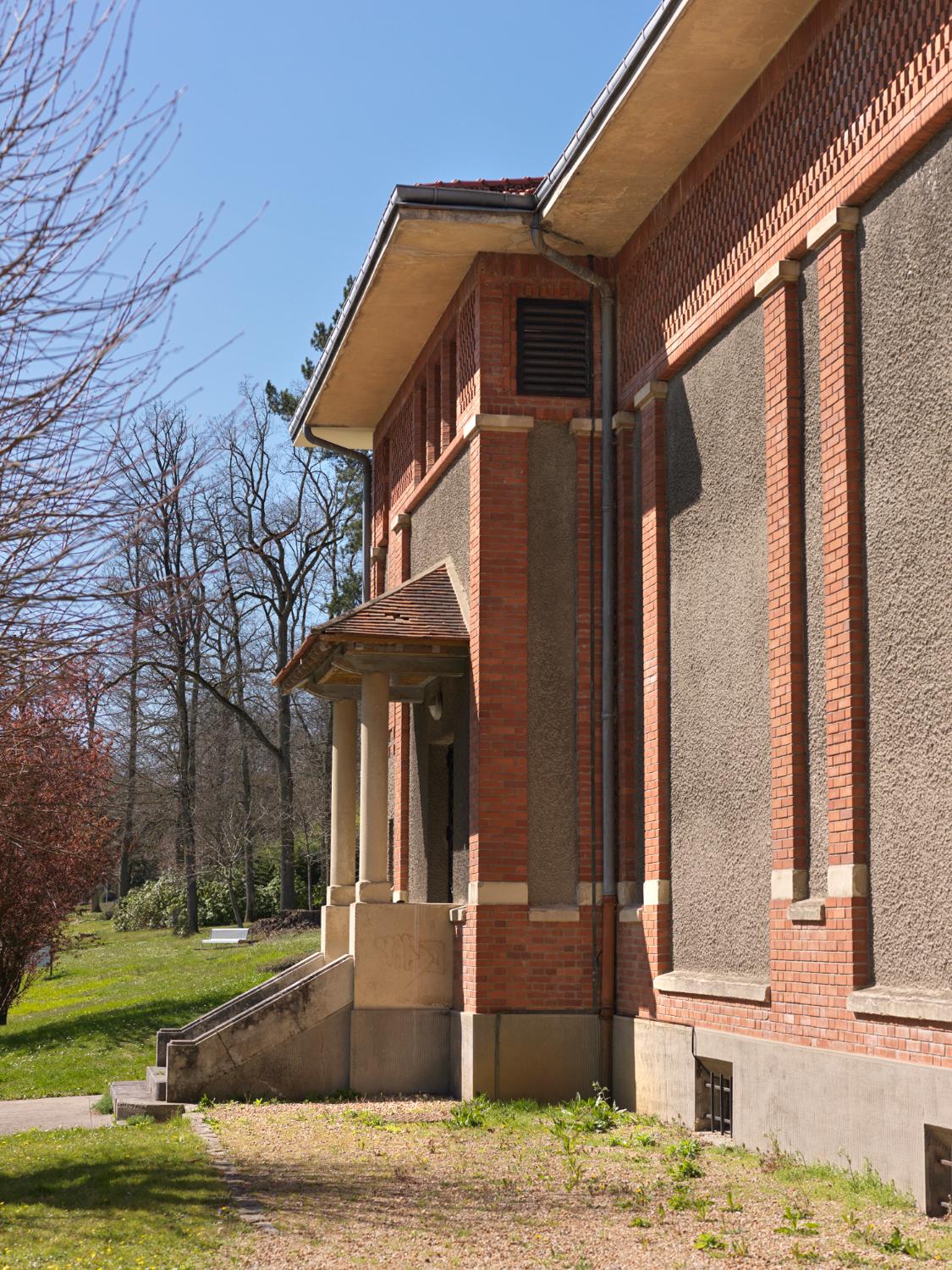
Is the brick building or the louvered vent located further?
the louvered vent

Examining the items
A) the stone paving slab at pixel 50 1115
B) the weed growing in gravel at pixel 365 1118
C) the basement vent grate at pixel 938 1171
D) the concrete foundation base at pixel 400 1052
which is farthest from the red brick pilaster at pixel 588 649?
the basement vent grate at pixel 938 1171

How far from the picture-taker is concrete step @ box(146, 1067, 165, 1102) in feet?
43.4

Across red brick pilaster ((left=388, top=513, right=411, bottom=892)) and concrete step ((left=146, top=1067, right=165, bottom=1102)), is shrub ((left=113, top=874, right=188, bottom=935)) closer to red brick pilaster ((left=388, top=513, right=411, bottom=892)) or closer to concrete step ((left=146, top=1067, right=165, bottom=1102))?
red brick pilaster ((left=388, top=513, right=411, bottom=892))

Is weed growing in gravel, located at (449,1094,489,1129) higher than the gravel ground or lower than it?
lower

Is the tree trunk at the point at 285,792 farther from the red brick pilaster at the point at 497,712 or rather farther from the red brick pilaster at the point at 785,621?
the red brick pilaster at the point at 785,621

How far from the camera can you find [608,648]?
13336 mm

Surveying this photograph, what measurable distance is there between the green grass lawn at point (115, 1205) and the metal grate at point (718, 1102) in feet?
12.1

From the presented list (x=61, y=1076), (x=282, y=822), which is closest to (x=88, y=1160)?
(x=61, y=1076)

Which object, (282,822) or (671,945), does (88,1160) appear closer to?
(671,945)

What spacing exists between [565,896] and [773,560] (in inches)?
165

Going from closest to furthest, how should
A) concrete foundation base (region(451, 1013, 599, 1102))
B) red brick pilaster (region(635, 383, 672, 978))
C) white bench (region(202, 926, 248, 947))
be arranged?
red brick pilaster (region(635, 383, 672, 978)), concrete foundation base (region(451, 1013, 599, 1102)), white bench (region(202, 926, 248, 947))

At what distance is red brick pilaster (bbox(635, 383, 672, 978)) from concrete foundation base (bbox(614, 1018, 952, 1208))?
2.75ft

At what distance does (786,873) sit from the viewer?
9.87m

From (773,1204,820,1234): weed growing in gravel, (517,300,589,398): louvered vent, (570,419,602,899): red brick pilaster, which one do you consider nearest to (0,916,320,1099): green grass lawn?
(570,419,602,899): red brick pilaster
